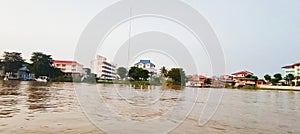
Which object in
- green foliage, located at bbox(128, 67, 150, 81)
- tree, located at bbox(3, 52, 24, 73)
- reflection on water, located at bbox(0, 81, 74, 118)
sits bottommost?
reflection on water, located at bbox(0, 81, 74, 118)

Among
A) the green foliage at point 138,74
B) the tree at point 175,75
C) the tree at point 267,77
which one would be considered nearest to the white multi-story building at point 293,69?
the tree at point 267,77

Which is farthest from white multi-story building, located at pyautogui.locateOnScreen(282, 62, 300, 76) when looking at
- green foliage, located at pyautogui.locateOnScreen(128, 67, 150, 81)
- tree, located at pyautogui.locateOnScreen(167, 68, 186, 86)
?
green foliage, located at pyautogui.locateOnScreen(128, 67, 150, 81)

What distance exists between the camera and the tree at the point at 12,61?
2206 inches

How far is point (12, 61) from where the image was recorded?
56469 mm

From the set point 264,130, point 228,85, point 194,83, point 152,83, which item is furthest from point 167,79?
point 264,130

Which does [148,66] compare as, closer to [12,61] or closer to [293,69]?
[12,61]

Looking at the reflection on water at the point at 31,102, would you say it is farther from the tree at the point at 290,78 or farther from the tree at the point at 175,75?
the tree at the point at 290,78

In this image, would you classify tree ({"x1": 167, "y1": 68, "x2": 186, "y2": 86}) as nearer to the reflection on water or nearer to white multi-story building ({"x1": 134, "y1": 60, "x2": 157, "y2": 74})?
white multi-story building ({"x1": 134, "y1": 60, "x2": 157, "y2": 74})

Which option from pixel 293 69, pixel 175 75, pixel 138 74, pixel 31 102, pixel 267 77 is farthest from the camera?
pixel 293 69

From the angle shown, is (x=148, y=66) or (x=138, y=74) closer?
(x=138, y=74)

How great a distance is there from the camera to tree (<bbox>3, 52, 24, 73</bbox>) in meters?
56.0

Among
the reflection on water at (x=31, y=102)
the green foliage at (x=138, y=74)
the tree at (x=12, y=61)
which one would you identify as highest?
the tree at (x=12, y=61)

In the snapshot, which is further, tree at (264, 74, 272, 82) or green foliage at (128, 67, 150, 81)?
tree at (264, 74, 272, 82)

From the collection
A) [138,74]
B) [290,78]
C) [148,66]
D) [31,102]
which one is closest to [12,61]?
[138,74]
